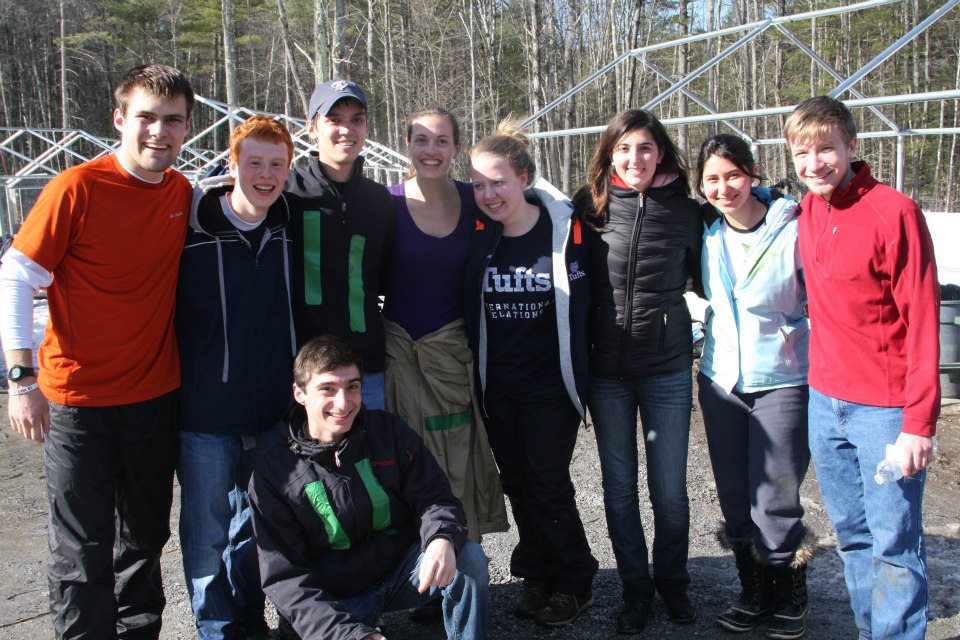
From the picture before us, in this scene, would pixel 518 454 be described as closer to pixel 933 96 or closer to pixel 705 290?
pixel 705 290

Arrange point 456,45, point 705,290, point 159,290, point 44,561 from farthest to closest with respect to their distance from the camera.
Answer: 1. point 456,45
2. point 44,561
3. point 705,290
4. point 159,290

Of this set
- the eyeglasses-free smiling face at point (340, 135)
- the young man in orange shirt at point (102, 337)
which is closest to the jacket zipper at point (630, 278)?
the eyeglasses-free smiling face at point (340, 135)

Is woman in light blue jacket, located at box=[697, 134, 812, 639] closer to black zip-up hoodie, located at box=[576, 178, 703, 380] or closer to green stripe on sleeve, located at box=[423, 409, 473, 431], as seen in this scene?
black zip-up hoodie, located at box=[576, 178, 703, 380]

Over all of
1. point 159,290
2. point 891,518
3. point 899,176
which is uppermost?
point 899,176

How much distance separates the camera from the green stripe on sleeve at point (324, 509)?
8.62 feet

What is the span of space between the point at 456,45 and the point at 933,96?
3543 cm

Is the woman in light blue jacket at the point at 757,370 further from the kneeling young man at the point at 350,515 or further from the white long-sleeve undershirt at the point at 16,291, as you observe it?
the white long-sleeve undershirt at the point at 16,291

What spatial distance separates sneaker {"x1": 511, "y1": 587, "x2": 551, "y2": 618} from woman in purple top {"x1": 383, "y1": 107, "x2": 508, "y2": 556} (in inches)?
21.0

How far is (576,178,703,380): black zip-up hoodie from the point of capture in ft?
9.91

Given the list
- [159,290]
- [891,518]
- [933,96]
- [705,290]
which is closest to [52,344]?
[159,290]

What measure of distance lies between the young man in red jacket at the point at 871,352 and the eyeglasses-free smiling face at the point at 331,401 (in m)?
1.68

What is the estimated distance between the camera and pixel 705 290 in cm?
312

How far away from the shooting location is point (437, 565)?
2.52m

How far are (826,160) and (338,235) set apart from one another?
1784 mm
